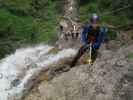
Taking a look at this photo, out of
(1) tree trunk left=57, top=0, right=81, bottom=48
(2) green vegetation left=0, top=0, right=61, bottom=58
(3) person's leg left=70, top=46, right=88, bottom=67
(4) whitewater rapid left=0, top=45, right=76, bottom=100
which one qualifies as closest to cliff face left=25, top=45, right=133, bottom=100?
(3) person's leg left=70, top=46, right=88, bottom=67

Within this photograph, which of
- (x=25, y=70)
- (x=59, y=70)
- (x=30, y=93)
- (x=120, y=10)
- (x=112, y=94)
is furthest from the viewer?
(x=120, y=10)

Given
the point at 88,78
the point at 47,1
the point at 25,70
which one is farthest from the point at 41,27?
the point at 88,78

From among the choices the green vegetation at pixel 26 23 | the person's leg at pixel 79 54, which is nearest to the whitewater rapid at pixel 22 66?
the green vegetation at pixel 26 23

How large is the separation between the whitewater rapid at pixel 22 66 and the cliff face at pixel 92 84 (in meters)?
0.88

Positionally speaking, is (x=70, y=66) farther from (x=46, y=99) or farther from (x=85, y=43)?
(x=46, y=99)

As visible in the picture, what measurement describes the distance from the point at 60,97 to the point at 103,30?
286 centimetres

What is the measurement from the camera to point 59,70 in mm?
10953

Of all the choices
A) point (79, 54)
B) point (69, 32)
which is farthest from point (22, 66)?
point (69, 32)

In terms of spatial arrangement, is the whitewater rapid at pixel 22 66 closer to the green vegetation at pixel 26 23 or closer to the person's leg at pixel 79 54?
the green vegetation at pixel 26 23

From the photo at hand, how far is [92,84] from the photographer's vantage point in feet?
31.5

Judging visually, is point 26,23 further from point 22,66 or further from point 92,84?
point 92,84

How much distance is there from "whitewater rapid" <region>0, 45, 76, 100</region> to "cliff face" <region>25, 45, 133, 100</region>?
88 cm

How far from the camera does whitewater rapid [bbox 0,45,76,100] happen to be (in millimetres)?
10747

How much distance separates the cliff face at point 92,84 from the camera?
914cm
